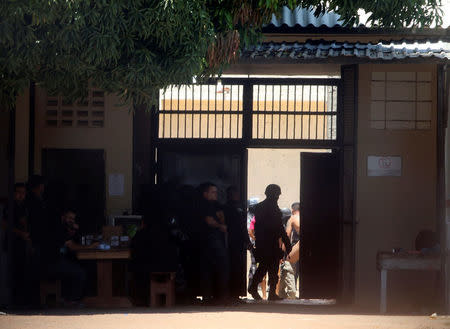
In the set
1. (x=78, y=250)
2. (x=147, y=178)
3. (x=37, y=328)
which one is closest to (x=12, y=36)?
(x=37, y=328)

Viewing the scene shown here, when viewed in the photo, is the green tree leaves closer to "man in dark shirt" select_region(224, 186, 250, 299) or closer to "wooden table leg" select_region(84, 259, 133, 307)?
"wooden table leg" select_region(84, 259, 133, 307)

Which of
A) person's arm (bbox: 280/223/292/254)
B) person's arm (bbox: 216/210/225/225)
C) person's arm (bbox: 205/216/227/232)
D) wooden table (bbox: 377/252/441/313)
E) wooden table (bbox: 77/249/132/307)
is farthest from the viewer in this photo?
person's arm (bbox: 280/223/292/254)

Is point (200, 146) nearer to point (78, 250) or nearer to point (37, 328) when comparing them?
point (78, 250)

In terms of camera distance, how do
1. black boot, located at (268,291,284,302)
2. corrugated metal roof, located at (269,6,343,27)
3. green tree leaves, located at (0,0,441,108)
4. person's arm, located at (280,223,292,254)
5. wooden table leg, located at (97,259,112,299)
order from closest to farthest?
green tree leaves, located at (0,0,441,108) → wooden table leg, located at (97,259,112,299) → corrugated metal roof, located at (269,6,343,27) → person's arm, located at (280,223,292,254) → black boot, located at (268,291,284,302)

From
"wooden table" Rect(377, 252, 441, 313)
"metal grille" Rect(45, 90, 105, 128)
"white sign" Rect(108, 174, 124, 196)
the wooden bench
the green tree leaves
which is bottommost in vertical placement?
the wooden bench

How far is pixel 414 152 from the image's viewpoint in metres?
15.5

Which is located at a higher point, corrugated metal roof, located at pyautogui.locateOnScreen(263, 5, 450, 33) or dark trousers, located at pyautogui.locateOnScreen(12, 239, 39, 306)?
corrugated metal roof, located at pyautogui.locateOnScreen(263, 5, 450, 33)

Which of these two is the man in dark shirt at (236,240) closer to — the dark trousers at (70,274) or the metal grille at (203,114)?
the metal grille at (203,114)

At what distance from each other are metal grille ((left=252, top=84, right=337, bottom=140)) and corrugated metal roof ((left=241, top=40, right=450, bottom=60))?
1535 millimetres

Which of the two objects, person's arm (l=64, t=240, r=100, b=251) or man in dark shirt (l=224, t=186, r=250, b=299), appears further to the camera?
man in dark shirt (l=224, t=186, r=250, b=299)

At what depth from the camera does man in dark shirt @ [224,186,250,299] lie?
15281 millimetres

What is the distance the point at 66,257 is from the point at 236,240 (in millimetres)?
2592

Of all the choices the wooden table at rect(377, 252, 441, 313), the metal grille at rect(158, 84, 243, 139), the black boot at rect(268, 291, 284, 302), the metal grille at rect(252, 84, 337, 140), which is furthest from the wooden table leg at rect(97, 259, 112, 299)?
the wooden table at rect(377, 252, 441, 313)

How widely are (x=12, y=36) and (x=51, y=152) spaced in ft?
17.3
